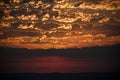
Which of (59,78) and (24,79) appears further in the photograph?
(59,78)

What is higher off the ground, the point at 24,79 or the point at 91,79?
the point at 24,79

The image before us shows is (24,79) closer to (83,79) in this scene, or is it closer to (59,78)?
(59,78)

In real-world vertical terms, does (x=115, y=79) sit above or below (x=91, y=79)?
above

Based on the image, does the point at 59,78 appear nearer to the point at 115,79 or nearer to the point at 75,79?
the point at 75,79

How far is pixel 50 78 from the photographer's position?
46.1ft

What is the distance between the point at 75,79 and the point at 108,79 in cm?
169

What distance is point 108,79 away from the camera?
575 inches

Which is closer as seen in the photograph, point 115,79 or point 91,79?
point 115,79

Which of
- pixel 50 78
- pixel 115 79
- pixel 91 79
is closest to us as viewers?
pixel 115 79

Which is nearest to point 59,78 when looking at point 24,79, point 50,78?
point 50,78

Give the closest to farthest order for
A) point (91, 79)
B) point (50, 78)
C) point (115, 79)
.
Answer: point (115, 79), point (50, 78), point (91, 79)

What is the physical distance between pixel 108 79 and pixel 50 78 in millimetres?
3018

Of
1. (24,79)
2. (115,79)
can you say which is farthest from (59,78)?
(115,79)

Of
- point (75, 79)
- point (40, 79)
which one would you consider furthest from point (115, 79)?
point (40, 79)
